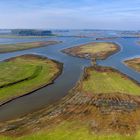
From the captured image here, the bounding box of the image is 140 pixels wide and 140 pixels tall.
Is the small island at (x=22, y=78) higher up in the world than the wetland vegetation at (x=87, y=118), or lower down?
lower down

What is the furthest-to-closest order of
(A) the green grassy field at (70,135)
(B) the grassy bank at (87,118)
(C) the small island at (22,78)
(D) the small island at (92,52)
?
(D) the small island at (92,52) < (C) the small island at (22,78) < (B) the grassy bank at (87,118) < (A) the green grassy field at (70,135)

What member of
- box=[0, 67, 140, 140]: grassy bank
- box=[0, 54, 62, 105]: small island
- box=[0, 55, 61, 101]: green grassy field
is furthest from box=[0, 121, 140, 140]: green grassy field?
box=[0, 55, 61, 101]: green grassy field

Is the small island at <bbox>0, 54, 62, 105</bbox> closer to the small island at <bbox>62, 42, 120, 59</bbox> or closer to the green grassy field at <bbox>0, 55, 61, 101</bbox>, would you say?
the green grassy field at <bbox>0, 55, 61, 101</bbox>

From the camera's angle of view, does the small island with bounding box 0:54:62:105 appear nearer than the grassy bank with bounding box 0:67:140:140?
No

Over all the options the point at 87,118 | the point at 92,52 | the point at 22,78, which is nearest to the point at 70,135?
the point at 87,118

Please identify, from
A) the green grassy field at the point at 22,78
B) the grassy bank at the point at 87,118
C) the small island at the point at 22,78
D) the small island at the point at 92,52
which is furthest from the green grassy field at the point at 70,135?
the small island at the point at 92,52

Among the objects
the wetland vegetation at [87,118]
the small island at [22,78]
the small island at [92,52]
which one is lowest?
the small island at [92,52]

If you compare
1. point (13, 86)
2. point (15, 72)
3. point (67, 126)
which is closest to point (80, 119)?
point (67, 126)

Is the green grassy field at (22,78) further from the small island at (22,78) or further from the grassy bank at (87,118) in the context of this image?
the grassy bank at (87,118)
